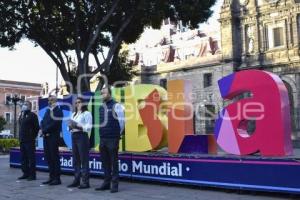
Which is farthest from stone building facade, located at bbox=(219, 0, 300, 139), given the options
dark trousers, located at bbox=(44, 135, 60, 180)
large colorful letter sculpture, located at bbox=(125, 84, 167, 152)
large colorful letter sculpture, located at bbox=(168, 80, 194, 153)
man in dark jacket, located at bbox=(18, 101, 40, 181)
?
dark trousers, located at bbox=(44, 135, 60, 180)

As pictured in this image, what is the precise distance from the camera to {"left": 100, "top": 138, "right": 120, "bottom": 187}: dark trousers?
8961 millimetres

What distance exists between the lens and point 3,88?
75562 mm

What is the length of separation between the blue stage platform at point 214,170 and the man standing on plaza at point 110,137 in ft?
4.48

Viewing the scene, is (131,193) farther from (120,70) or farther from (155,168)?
(120,70)

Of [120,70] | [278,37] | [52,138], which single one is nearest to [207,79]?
[278,37]

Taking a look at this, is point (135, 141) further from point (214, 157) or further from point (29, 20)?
point (29, 20)

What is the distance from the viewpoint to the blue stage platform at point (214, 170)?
7.99m

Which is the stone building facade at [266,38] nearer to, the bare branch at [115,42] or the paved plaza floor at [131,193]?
the bare branch at [115,42]

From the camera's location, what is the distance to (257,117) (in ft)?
29.7

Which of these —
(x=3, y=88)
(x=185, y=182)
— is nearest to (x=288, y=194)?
(x=185, y=182)

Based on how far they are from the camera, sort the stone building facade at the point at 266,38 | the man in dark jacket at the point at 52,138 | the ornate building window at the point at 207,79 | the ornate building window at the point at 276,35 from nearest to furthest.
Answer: the man in dark jacket at the point at 52,138 → the stone building facade at the point at 266,38 → the ornate building window at the point at 276,35 → the ornate building window at the point at 207,79

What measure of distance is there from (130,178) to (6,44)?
9.94 meters

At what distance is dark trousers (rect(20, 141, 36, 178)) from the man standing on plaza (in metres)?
2.61

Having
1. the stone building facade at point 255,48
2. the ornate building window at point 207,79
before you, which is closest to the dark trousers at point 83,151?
the stone building facade at point 255,48
